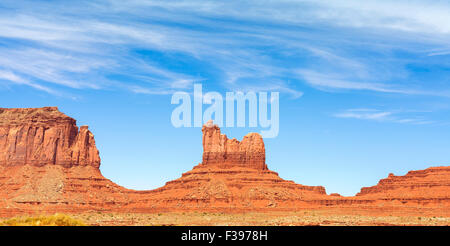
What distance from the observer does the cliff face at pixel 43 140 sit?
146 meters

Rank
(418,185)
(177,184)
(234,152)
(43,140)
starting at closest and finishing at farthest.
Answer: (418,185) → (177,184) → (234,152) → (43,140)

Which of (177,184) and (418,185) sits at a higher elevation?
(177,184)

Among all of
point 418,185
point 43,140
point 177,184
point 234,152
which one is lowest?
point 418,185

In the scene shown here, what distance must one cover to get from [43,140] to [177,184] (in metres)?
35.7

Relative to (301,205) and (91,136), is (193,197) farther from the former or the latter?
(91,136)

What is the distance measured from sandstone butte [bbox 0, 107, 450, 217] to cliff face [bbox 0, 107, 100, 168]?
24 centimetres

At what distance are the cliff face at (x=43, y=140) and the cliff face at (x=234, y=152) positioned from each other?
28406 mm

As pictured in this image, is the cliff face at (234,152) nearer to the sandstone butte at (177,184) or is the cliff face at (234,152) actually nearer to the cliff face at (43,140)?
the sandstone butte at (177,184)

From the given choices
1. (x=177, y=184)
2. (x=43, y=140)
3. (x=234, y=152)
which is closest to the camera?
(x=177, y=184)

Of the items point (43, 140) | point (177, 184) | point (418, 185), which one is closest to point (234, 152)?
point (177, 184)

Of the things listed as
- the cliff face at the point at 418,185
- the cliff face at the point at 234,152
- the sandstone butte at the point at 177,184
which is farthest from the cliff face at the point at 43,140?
the cliff face at the point at 418,185

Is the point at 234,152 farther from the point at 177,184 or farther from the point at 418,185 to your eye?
the point at 418,185

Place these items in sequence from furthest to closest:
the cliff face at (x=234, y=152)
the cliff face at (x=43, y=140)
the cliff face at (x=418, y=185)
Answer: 1. the cliff face at (x=43, y=140)
2. the cliff face at (x=234, y=152)
3. the cliff face at (x=418, y=185)

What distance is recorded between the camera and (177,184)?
Result: 13788 centimetres
